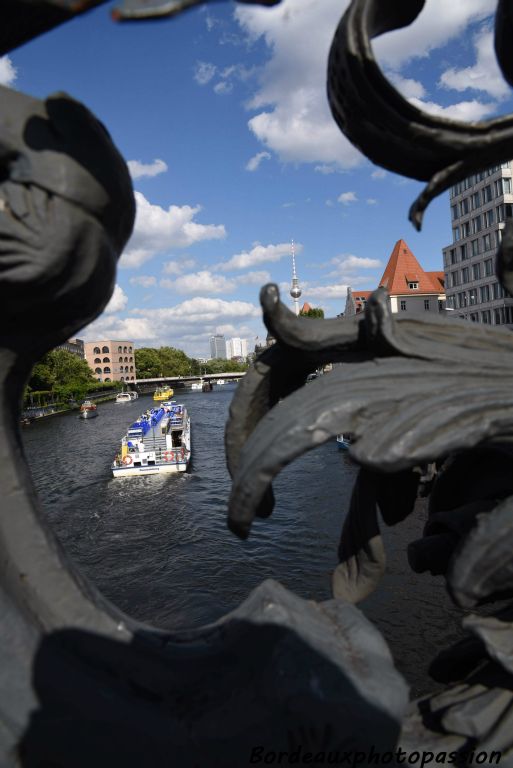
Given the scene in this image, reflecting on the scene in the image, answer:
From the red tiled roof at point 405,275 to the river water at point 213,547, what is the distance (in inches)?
1220

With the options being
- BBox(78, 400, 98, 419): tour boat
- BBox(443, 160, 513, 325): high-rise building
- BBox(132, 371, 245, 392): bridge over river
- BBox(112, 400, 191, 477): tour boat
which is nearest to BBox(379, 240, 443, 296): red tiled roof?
BBox(443, 160, 513, 325): high-rise building

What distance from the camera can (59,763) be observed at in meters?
1.56

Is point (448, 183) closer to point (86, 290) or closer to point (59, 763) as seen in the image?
point (86, 290)

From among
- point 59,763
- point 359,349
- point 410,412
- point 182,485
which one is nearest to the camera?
point 59,763

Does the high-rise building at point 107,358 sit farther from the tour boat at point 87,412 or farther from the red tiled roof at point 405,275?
the red tiled roof at point 405,275

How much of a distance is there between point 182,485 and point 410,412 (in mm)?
18396

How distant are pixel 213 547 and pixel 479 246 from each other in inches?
1357

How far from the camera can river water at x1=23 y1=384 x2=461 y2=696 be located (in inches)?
374

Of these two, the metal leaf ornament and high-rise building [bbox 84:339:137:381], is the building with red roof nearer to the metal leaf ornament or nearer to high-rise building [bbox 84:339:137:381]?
the metal leaf ornament

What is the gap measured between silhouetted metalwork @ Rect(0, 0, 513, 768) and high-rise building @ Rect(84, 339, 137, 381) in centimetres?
9613

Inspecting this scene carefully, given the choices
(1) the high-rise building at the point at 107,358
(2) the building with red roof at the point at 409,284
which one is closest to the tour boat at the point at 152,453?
(2) the building with red roof at the point at 409,284

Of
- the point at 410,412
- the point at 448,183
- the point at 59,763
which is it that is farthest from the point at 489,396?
the point at 59,763

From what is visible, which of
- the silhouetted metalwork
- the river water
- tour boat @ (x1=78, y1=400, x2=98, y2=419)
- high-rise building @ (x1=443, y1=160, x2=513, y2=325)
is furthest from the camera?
tour boat @ (x1=78, y1=400, x2=98, y2=419)

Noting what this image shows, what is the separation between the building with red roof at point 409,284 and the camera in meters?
49.5
